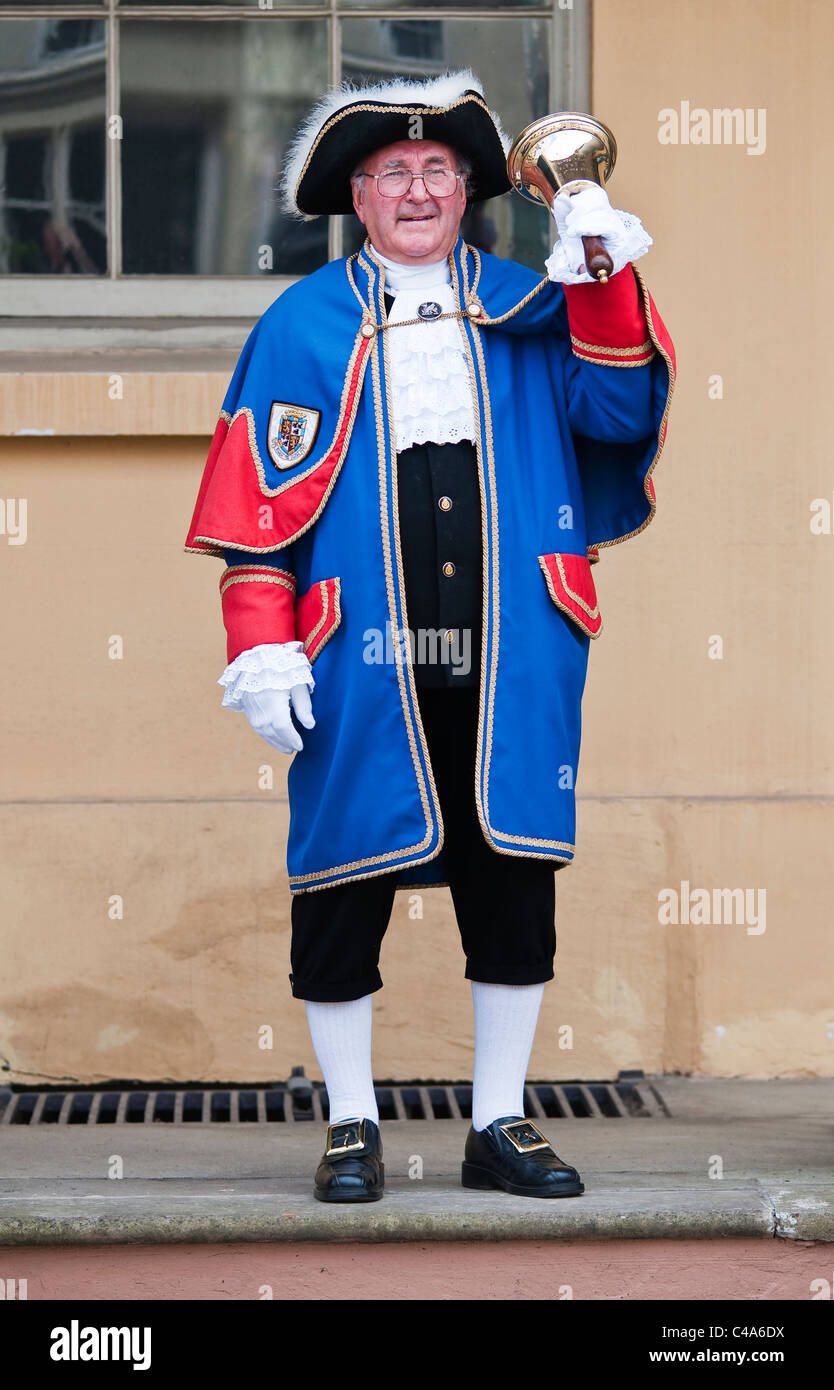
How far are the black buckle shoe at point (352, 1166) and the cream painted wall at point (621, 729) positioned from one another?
1.20 meters

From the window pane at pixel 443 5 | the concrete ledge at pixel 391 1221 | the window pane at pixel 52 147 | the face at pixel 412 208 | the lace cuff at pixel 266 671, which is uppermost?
the window pane at pixel 443 5

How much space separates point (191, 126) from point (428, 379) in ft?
5.86

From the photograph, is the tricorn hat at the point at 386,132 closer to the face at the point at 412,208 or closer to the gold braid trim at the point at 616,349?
the face at the point at 412,208

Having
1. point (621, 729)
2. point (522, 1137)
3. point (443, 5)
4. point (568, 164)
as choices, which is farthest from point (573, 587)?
point (443, 5)

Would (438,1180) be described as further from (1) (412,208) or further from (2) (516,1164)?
(1) (412,208)

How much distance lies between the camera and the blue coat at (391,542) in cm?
316

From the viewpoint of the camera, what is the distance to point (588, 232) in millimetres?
2926

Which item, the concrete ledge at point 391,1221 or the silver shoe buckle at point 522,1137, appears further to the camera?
the silver shoe buckle at point 522,1137

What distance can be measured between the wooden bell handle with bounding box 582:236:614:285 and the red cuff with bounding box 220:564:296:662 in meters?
0.73

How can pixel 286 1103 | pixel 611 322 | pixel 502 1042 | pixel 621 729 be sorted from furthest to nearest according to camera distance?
1. pixel 621 729
2. pixel 286 1103
3. pixel 502 1042
4. pixel 611 322

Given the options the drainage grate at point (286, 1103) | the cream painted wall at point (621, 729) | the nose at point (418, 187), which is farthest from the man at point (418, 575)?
the cream painted wall at point (621, 729)

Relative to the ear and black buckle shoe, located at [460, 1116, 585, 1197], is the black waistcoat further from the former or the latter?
black buckle shoe, located at [460, 1116, 585, 1197]

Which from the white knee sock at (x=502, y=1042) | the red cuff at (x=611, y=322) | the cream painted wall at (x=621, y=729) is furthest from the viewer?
the cream painted wall at (x=621, y=729)

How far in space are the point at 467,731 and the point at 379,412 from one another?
555 mm
